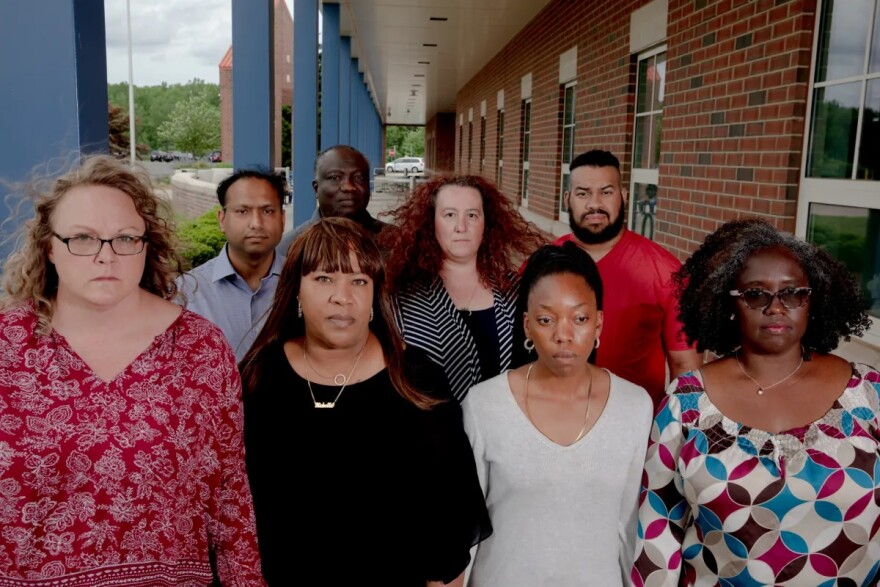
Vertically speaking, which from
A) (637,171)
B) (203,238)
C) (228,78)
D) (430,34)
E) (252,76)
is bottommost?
(203,238)

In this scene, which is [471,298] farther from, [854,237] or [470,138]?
[470,138]

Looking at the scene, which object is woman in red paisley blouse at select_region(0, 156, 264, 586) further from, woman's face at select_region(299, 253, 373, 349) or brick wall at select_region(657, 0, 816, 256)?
brick wall at select_region(657, 0, 816, 256)

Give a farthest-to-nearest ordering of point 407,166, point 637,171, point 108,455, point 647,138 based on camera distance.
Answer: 1. point 407,166
2. point 637,171
3. point 647,138
4. point 108,455

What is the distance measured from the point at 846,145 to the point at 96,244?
320 cm

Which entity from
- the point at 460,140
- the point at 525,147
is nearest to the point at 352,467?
the point at 525,147

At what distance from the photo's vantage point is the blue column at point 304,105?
8117mm

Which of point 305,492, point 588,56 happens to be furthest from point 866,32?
point 588,56

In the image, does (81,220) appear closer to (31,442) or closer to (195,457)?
(31,442)

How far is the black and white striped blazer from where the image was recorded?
2.50m

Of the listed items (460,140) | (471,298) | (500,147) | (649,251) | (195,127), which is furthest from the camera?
(195,127)

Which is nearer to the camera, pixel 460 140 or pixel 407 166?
pixel 460 140

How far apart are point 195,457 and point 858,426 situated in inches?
57.4

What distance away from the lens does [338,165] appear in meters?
4.07

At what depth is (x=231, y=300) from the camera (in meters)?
2.89
